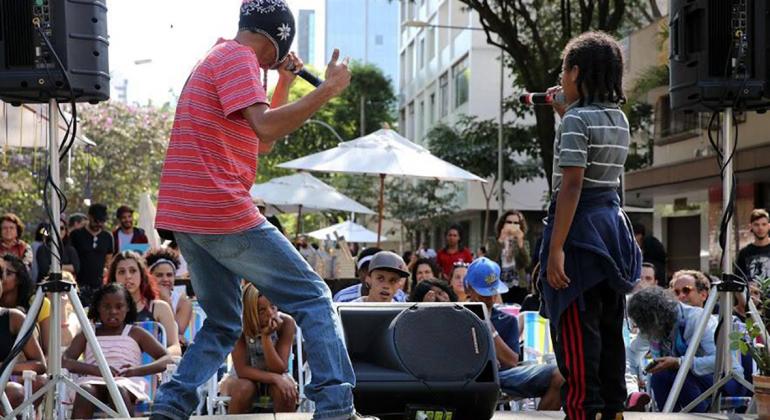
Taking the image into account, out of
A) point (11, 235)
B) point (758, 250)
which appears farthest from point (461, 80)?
point (758, 250)

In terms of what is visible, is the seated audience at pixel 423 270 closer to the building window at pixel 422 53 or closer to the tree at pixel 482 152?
the tree at pixel 482 152

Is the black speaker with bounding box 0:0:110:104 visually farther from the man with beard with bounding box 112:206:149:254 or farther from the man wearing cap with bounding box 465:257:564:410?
the man with beard with bounding box 112:206:149:254

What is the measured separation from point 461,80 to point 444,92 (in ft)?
15.9

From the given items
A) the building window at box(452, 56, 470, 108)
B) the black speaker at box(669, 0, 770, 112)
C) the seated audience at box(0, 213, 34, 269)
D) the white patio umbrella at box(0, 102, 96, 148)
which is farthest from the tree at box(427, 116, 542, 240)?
the black speaker at box(669, 0, 770, 112)

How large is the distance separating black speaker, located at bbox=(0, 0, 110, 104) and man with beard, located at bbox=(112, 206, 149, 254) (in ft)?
26.9

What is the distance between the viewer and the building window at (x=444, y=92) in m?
49.1

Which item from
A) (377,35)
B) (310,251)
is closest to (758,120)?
(310,251)

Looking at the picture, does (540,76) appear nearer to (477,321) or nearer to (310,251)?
(310,251)

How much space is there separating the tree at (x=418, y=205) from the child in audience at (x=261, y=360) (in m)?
33.1

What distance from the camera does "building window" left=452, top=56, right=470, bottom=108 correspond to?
44188 mm

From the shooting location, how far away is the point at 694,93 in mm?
6895

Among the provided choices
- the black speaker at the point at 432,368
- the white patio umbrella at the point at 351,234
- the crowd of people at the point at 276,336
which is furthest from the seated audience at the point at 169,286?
the white patio umbrella at the point at 351,234

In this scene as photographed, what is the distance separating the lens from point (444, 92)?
5028cm

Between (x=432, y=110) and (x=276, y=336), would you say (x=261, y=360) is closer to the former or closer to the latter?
(x=276, y=336)
